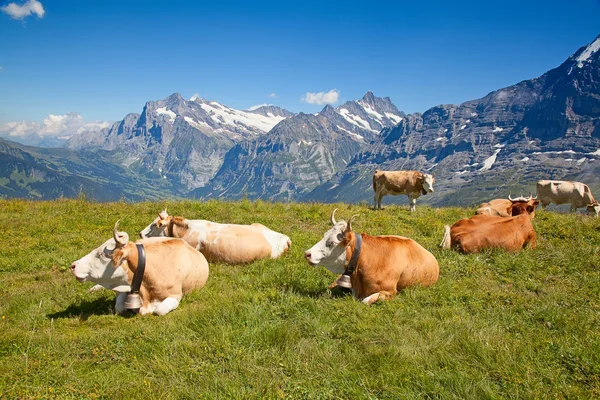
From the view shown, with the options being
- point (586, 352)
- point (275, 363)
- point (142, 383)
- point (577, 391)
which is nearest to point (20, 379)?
point (142, 383)

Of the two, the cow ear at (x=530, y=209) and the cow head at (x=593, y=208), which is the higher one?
the cow ear at (x=530, y=209)

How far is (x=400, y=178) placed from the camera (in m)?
23.3

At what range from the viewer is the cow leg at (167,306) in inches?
294

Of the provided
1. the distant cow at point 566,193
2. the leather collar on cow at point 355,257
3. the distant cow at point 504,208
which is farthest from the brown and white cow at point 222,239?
the distant cow at point 566,193

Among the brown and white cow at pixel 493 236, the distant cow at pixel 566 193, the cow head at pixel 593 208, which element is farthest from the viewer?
the distant cow at pixel 566 193

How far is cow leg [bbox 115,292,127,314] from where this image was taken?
7.58 m

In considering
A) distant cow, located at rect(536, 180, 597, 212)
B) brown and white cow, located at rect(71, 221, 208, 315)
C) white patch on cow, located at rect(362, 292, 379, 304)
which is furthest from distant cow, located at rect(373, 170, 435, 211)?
brown and white cow, located at rect(71, 221, 208, 315)

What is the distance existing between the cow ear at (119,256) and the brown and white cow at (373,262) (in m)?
3.58

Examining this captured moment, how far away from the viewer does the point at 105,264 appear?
290 inches

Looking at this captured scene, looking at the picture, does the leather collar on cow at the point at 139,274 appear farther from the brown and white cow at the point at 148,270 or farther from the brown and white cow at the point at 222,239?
the brown and white cow at the point at 222,239

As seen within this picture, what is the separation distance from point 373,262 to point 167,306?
4312 mm

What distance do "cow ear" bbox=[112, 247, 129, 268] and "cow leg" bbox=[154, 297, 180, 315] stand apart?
Answer: 114cm

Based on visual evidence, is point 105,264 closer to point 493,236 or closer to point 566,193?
point 493,236

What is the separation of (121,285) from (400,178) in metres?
18.7
